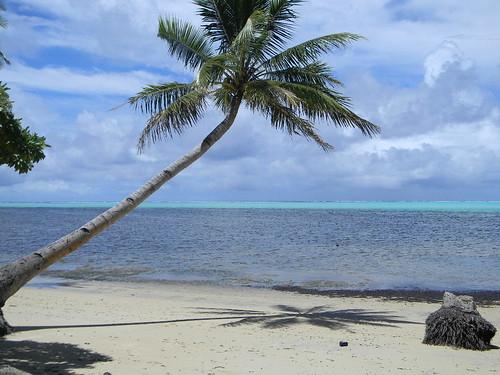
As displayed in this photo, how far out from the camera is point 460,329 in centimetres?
997

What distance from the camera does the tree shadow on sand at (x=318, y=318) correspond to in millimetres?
12133

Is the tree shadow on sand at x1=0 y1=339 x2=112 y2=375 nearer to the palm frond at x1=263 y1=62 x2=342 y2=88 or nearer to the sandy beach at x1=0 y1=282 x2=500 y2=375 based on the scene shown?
the sandy beach at x1=0 y1=282 x2=500 y2=375

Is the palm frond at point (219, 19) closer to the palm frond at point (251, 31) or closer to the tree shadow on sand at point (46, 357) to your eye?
the palm frond at point (251, 31)

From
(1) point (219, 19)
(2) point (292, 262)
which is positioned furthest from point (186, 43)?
(2) point (292, 262)

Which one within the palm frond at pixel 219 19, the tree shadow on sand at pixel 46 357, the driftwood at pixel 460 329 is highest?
the palm frond at pixel 219 19

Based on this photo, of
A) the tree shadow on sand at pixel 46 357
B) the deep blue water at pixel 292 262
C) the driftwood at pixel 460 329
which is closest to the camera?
the tree shadow on sand at pixel 46 357

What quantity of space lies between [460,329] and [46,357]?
6616 mm

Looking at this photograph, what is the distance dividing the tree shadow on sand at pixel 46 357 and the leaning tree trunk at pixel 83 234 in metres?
0.73

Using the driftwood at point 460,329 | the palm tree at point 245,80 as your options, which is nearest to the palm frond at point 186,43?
the palm tree at point 245,80

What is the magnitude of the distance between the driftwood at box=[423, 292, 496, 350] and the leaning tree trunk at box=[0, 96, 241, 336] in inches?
212

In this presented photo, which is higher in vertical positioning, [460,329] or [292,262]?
[460,329]

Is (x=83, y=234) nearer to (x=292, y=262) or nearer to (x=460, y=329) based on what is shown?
(x=460, y=329)

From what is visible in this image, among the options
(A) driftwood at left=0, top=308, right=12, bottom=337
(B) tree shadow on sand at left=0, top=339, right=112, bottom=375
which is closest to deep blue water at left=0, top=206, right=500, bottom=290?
(A) driftwood at left=0, top=308, right=12, bottom=337

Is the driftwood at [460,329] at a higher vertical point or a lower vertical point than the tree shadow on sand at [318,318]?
higher
